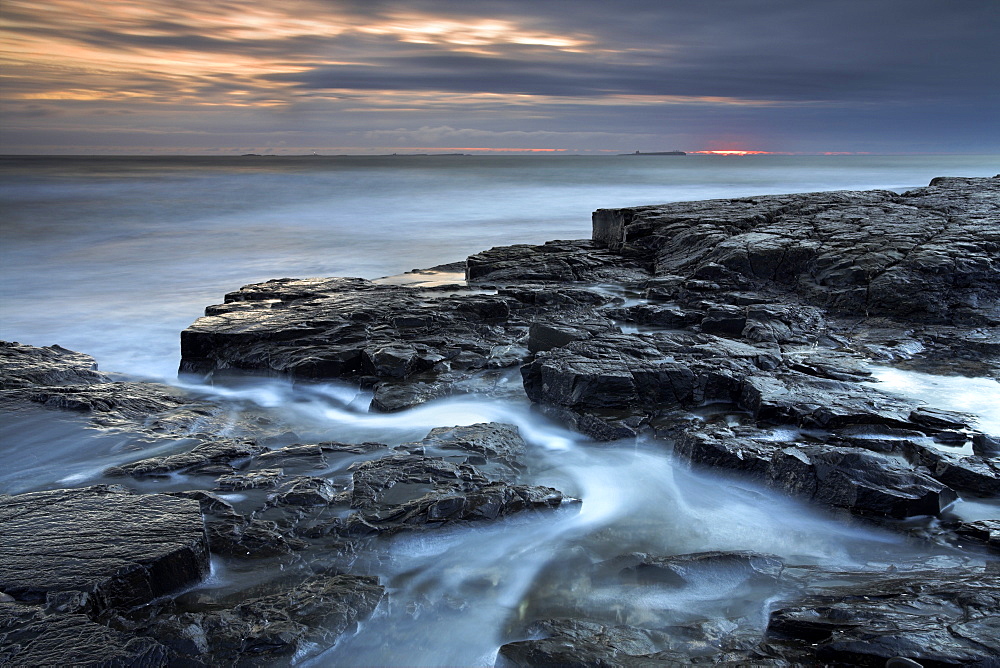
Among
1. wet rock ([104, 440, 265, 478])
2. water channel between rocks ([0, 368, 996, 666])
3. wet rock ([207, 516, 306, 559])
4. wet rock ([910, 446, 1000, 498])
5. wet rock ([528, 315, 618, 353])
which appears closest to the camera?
water channel between rocks ([0, 368, 996, 666])

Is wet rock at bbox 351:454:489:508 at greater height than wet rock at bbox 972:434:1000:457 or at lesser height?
lesser

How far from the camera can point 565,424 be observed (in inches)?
217

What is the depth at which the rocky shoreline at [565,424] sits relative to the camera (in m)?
2.96

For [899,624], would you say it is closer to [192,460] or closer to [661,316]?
[192,460]

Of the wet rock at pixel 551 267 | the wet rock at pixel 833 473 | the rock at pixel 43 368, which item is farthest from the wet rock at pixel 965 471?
the rock at pixel 43 368

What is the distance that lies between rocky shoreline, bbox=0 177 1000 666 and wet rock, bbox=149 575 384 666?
1cm

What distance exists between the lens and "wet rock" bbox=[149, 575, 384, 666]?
2887 millimetres

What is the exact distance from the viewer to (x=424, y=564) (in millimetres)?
3781

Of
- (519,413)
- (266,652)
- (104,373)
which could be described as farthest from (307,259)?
(266,652)

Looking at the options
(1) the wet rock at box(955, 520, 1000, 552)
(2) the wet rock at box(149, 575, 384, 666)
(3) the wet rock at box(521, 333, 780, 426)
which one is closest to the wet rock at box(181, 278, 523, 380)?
(3) the wet rock at box(521, 333, 780, 426)

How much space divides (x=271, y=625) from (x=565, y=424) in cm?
294

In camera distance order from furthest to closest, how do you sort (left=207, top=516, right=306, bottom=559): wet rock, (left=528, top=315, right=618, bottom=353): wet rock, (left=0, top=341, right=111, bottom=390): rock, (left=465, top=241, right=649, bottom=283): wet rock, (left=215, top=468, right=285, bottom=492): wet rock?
(left=465, top=241, right=649, bottom=283): wet rock < (left=528, top=315, right=618, bottom=353): wet rock < (left=0, top=341, right=111, bottom=390): rock < (left=215, top=468, right=285, bottom=492): wet rock < (left=207, top=516, right=306, bottom=559): wet rock

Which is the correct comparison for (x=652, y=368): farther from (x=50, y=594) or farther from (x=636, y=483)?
(x=50, y=594)

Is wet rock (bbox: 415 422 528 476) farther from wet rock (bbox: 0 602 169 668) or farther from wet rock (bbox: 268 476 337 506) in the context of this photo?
wet rock (bbox: 0 602 169 668)
